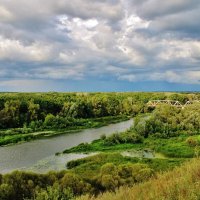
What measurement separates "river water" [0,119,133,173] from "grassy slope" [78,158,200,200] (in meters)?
24.0

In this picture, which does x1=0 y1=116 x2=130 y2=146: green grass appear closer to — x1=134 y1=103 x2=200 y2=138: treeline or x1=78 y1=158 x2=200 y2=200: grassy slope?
x1=134 y1=103 x2=200 y2=138: treeline

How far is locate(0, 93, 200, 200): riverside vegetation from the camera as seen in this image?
45.5 feet

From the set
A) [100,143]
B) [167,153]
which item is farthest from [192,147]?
[100,143]

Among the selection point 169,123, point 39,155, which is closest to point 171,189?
point 39,155

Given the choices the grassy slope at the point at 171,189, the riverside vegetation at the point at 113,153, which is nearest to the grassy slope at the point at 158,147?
the riverside vegetation at the point at 113,153

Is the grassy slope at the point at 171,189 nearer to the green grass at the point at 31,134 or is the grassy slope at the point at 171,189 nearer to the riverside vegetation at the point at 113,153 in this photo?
the riverside vegetation at the point at 113,153

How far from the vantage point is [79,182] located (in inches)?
806

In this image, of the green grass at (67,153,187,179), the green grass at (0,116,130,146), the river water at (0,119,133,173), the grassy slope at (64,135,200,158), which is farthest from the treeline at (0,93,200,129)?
the green grass at (67,153,187,179)

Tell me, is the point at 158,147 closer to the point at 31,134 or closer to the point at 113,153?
the point at 113,153

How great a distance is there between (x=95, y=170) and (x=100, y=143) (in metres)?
16.1

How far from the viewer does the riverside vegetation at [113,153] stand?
13868 mm

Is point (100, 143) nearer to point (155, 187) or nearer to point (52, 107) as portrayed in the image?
point (52, 107)

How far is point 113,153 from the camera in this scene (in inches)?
1459

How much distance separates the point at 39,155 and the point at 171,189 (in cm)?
3307
